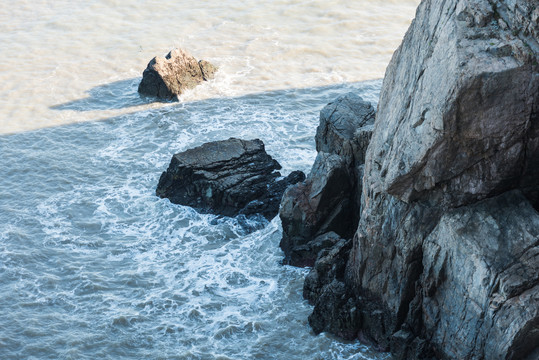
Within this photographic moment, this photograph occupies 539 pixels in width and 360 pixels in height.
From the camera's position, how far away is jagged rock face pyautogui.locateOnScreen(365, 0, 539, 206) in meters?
14.5

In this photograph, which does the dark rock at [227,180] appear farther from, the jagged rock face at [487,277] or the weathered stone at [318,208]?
the jagged rock face at [487,277]

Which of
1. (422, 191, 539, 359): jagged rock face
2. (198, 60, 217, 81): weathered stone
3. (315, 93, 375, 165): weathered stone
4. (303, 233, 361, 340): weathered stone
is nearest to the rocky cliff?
(422, 191, 539, 359): jagged rock face

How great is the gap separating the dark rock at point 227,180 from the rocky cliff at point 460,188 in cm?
679

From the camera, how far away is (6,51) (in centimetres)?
3872

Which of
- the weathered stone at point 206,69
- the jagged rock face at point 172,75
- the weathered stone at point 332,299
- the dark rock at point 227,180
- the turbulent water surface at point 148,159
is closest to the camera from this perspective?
the weathered stone at point 332,299

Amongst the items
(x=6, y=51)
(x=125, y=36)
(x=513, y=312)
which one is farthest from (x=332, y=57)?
(x=513, y=312)

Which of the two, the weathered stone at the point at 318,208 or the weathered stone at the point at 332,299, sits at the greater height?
the weathered stone at the point at 318,208

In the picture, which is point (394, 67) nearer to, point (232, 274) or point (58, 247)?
point (232, 274)

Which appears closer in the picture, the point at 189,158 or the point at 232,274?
the point at 232,274

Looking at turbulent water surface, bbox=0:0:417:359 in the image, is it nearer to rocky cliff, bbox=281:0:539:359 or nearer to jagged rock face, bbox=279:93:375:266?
jagged rock face, bbox=279:93:375:266

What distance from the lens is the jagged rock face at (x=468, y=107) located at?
14.5 m

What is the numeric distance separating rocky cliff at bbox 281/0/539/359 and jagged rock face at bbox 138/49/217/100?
16654mm

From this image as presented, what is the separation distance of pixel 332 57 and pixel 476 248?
22.4 metres

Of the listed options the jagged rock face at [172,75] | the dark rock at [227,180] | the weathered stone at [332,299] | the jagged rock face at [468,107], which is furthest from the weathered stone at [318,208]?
the jagged rock face at [172,75]
